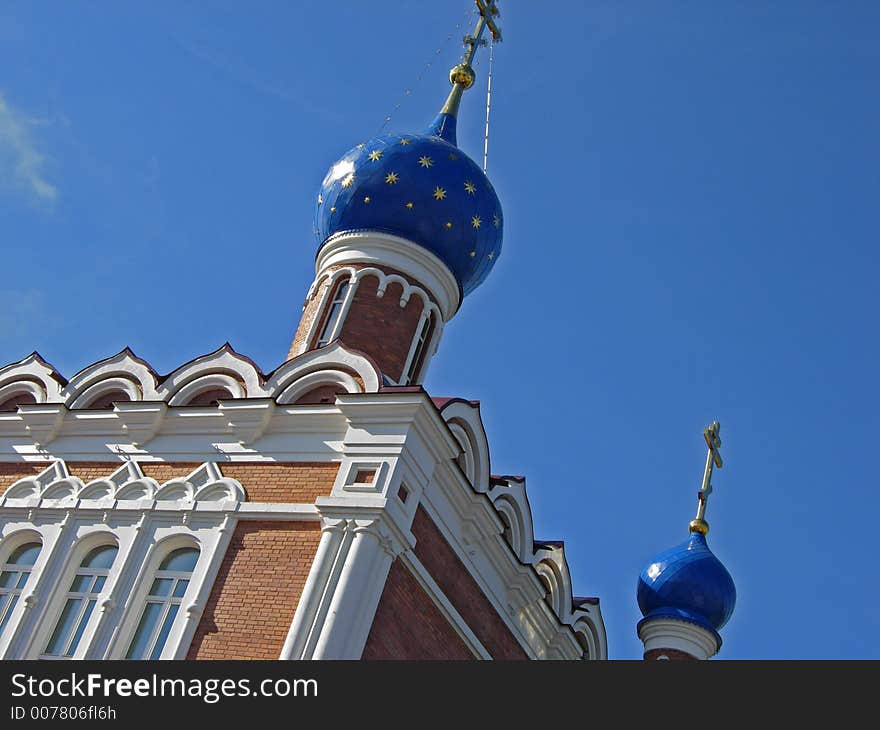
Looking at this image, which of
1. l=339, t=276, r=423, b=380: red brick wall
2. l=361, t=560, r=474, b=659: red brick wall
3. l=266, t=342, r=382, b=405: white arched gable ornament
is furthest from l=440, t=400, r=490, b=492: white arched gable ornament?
l=339, t=276, r=423, b=380: red brick wall

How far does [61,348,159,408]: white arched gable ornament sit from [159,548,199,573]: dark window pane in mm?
1762

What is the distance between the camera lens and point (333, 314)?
12.9 metres

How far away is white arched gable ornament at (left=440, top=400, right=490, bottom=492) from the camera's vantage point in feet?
34.8

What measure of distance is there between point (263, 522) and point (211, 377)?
5.69 feet

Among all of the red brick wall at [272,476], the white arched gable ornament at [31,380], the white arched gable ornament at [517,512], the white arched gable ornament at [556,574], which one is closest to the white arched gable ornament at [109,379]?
the white arched gable ornament at [31,380]

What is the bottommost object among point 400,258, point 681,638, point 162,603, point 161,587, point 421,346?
point 162,603

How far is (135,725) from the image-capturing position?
794 centimetres

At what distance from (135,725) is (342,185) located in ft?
22.0

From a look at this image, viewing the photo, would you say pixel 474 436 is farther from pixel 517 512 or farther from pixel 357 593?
pixel 357 593

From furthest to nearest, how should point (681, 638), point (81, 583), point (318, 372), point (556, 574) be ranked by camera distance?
point (681, 638) → point (556, 574) → point (318, 372) → point (81, 583)

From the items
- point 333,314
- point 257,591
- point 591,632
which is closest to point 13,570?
point 257,591

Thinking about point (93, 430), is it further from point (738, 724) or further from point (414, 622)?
point (738, 724)

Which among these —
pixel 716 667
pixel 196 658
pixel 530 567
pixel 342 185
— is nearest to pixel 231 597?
pixel 196 658

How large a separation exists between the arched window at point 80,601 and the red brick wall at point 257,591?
1079 millimetres
